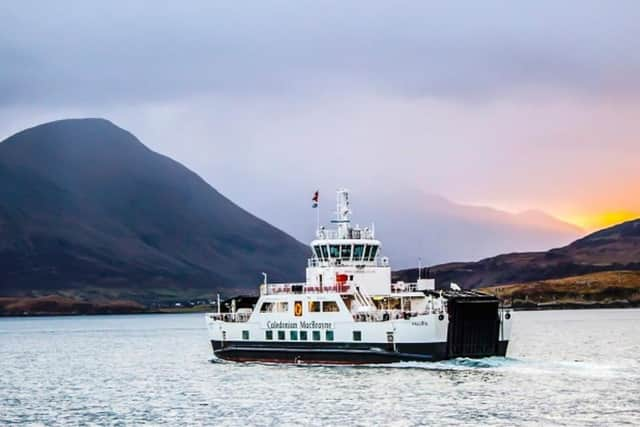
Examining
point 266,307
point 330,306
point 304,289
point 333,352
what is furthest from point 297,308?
point 333,352

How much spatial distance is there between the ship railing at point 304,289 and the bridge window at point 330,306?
0.79 metres

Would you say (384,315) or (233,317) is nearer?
(384,315)

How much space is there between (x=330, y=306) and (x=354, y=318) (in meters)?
2.05

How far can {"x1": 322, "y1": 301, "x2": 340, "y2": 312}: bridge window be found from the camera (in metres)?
72.2

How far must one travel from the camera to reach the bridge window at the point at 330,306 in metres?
72.2

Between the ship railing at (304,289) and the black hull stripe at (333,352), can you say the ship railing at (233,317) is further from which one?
the ship railing at (304,289)

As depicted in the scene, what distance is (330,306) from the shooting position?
7256cm

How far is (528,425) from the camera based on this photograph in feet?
161

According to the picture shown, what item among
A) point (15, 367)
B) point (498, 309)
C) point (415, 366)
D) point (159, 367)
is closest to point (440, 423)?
point (415, 366)

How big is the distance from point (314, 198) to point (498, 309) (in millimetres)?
15483

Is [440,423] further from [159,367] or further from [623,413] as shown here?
[159,367]

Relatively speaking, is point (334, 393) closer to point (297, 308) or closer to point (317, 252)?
point (297, 308)

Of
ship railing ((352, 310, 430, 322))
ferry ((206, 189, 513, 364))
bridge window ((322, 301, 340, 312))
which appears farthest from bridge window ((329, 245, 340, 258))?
ship railing ((352, 310, 430, 322))

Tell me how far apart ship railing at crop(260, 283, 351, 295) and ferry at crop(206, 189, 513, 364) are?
0.06 meters
